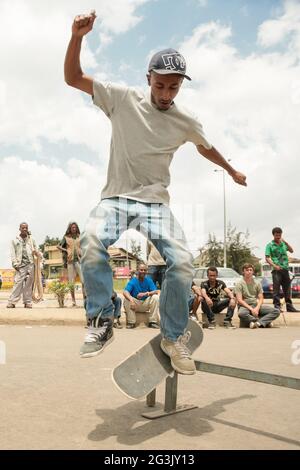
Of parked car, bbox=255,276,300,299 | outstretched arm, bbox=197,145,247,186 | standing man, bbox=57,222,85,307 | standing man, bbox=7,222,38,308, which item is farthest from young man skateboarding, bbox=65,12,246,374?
parked car, bbox=255,276,300,299

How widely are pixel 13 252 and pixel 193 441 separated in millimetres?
9307

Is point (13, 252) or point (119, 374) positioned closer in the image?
point (119, 374)

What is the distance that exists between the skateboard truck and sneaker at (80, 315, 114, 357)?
553 mm

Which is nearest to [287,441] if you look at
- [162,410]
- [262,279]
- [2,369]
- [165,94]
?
[162,410]

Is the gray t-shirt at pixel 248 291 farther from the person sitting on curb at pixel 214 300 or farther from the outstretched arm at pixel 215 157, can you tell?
the outstretched arm at pixel 215 157

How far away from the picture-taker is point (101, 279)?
3189 millimetres

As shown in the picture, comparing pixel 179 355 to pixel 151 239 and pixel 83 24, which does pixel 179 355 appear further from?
pixel 83 24

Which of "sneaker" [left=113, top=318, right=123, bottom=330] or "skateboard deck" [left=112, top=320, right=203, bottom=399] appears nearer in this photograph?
"skateboard deck" [left=112, top=320, right=203, bottom=399]

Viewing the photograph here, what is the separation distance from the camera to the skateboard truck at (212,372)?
9.52 feet

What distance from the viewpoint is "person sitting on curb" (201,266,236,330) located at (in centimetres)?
973

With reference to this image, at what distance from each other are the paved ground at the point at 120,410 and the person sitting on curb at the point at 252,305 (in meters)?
3.73

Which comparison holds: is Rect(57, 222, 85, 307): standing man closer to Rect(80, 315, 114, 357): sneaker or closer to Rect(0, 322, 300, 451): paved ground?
Rect(0, 322, 300, 451): paved ground
